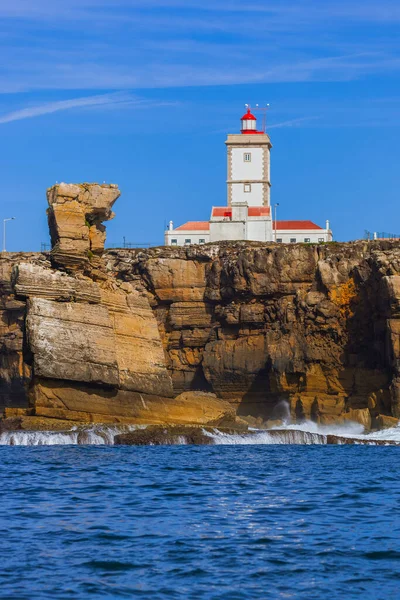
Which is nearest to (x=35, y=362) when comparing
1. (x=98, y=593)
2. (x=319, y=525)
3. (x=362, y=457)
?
(x=362, y=457)

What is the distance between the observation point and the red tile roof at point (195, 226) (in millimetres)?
116750

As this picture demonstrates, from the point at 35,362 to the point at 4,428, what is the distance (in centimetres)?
351

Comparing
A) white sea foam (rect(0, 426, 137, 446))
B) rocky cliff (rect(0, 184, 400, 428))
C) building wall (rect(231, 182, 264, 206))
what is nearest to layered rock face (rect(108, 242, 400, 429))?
rocky cliff (rect(0, 184, 400, 428))

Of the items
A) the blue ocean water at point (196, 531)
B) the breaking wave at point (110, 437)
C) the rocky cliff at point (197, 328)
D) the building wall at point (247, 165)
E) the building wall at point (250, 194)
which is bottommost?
the blue ocean water at point (196, 531)

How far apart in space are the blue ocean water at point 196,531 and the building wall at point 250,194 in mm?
86328

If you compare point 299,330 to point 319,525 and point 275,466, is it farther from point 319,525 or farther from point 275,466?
point 319,525

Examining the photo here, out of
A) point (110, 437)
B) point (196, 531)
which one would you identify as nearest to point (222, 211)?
point (110, 437)

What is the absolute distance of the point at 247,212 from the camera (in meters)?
116

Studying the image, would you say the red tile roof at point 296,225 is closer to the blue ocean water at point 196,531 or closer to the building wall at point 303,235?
the building wall at point 303,235

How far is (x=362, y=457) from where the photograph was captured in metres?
44.9

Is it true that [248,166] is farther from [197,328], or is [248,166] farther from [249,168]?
[197,328]

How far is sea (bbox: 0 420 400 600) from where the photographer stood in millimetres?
18844

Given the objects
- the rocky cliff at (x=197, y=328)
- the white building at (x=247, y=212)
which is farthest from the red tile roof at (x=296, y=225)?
the rocky cliff at (x=197, y=328)

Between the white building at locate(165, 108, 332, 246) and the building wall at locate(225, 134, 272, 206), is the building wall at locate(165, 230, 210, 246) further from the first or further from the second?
the building wall at locate(225, 134, 272, 206)
